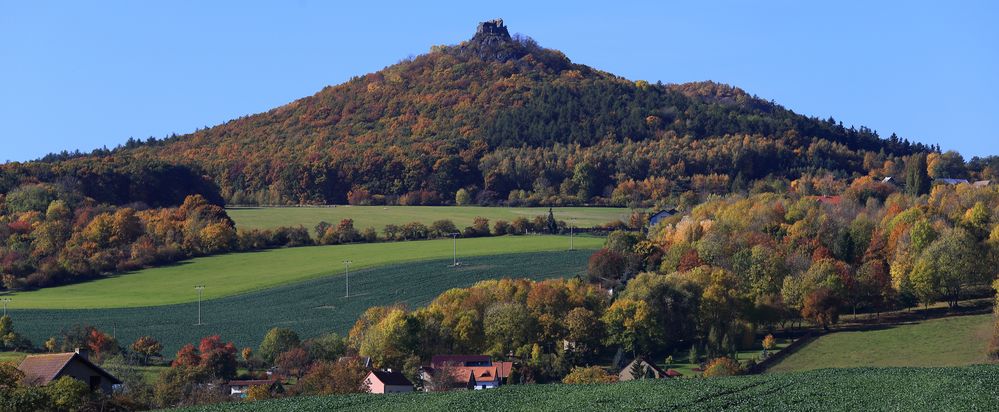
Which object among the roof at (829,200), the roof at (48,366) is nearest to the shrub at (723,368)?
the roof at (48,366)

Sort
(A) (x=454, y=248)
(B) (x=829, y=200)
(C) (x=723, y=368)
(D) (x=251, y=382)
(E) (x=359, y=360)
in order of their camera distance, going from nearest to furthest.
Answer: (D) (x=251, y=382) < (C) (x=723, y=368) < (E) (x=359, y=360) < (A) (x=454, y=248) < (B) (x=829, y=200)

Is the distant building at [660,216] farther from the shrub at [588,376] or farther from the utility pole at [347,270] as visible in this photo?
the shrub at [588,376]

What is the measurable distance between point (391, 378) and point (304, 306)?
1070 inches

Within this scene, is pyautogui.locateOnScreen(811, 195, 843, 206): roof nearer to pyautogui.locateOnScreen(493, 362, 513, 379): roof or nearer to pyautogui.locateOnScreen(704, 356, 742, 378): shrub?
pyautogui.locateOnScreen(493, 362, 513, 379): roof

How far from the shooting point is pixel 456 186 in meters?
155

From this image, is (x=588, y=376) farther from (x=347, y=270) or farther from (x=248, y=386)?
(x=347, y=270)

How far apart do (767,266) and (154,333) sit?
117 ft

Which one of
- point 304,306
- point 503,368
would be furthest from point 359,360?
point 304,306

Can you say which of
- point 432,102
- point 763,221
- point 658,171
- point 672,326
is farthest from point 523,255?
point 432,102

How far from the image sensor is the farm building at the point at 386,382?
6225 centimetres

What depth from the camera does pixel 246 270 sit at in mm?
105062

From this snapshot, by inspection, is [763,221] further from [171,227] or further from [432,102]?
[432,102]

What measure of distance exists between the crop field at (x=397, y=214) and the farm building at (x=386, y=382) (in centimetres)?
5832

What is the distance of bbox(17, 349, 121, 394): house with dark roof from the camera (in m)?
50.2
